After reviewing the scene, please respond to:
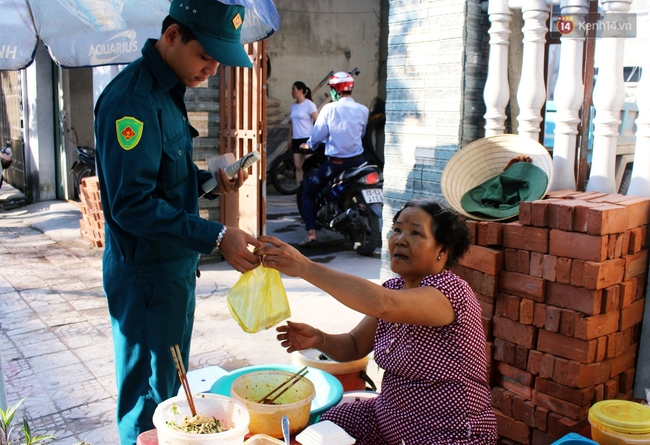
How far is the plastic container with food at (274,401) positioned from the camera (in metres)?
2.22

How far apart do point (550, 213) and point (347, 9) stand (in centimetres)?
1282

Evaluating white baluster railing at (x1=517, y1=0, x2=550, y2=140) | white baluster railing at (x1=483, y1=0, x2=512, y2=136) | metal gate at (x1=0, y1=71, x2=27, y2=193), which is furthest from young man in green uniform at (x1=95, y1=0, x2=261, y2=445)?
metal gate at (x1=0, y1=71, x2=27, y2=193)

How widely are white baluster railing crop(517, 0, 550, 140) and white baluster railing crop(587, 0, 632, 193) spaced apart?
0.36 metres

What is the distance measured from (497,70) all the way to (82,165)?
7.69 metres

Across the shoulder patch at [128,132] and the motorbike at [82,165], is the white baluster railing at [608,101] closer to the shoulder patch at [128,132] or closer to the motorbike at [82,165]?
the shoulder patch at [128,132]

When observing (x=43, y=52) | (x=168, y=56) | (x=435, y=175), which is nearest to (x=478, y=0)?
(x=435, y=175)

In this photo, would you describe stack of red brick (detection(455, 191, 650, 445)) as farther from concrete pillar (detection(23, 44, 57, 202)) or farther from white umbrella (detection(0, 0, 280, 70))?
concrete pillar (detection(23, 44, 57, 202))

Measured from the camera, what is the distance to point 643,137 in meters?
3.30

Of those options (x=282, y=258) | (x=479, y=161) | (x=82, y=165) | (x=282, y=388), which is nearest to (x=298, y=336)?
(x=282, y=388)

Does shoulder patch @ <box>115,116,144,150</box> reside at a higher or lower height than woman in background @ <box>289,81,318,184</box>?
lower

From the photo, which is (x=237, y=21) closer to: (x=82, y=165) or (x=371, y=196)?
(x=371, y=196)

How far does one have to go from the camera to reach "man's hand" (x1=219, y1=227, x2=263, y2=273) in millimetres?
2279

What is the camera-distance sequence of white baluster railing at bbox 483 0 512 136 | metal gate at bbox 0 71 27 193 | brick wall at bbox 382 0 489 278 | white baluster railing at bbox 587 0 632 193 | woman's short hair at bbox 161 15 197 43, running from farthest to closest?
metal gate at bbox 0 71 27 193 → brick wall at bbox 382 0 489 278 → white baluster railing at bbox 483 0 512 136 → white baluster railing at bbox 587 0 632 193 → woman's short hair at bbox 161 15 197 43

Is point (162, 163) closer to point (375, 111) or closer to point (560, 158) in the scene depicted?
point (560, 158)
